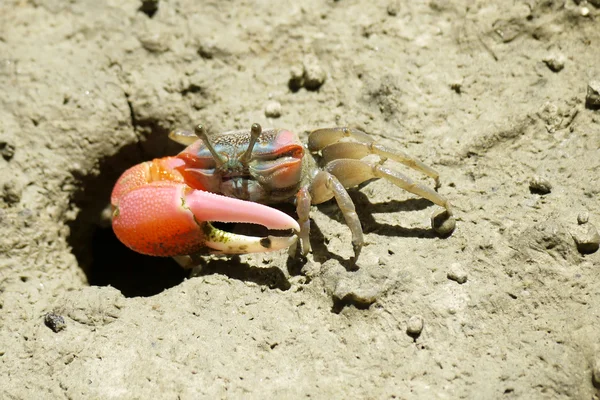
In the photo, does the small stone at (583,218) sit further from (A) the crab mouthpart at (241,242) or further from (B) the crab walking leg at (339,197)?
(A) the crab mouthpart at (241,242)

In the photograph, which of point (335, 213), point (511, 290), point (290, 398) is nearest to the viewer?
point (290, 398)

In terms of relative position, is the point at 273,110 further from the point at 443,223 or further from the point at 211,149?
the point at 443,223

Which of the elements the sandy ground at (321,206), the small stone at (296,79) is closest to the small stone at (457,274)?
the sandy ground at (321,206)

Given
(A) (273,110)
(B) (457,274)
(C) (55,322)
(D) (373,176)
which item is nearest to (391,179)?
(D) (373,176)

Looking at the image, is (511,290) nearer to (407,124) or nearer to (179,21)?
(407,124)

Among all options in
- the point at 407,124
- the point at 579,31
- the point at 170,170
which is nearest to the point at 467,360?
the point at 407,124

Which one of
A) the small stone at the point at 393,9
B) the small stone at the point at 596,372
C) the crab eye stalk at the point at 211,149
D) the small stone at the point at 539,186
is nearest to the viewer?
the small stone at the point at 596,372

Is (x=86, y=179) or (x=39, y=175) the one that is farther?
(x=86, y=179)
